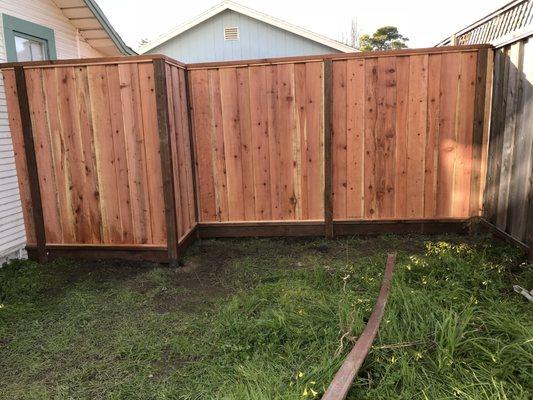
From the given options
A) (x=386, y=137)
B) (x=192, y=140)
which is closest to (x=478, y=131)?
(x=386, y=137)

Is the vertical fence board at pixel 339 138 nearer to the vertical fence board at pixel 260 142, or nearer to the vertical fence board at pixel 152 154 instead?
the vertical fence board at pixel 260 142

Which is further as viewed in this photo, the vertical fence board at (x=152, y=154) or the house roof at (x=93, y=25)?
the house roof at (x=93, y=25)

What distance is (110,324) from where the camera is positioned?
10.7 ft

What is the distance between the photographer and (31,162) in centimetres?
450

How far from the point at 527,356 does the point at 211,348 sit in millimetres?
1786

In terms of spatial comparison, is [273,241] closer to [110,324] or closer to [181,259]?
[181,259]

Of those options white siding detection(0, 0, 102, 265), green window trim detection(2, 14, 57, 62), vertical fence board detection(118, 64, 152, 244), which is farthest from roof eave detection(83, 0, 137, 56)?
vertical fence board detection(118, 64, 152, 244)

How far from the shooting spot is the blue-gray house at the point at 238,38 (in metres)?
12.5

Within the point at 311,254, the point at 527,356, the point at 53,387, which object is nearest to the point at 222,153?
the point at 311,254

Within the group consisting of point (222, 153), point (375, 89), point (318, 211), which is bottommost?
point (318, 211)

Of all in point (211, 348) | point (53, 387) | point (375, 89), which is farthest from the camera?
point (375, 89)

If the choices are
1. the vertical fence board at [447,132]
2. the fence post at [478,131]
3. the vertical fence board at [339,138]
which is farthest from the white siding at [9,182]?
the fence post at [478,131]

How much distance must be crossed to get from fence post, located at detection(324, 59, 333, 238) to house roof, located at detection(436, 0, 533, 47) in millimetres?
1691

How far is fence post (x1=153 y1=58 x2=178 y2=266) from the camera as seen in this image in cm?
411
